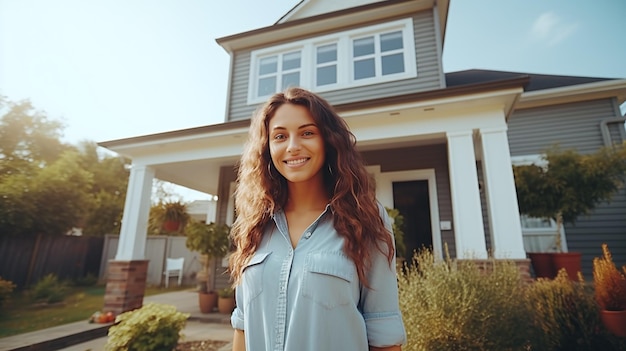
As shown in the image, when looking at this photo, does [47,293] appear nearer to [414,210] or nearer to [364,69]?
[414,210]

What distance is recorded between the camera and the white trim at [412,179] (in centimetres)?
550

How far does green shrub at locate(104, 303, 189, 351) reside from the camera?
9.30 ft

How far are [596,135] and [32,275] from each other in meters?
15.0

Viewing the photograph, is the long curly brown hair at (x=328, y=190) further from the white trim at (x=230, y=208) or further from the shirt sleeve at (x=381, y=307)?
the white trim at (x=230, y=208)

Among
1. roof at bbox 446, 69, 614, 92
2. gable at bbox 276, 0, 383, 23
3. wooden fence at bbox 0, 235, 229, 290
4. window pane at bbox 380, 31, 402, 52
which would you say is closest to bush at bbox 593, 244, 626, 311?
roof at bbox 446, 69, 614, 92

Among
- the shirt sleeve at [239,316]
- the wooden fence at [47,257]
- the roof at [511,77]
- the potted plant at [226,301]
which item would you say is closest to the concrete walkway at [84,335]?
the potted plant at [226,301]

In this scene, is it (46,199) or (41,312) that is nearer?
(41,312)

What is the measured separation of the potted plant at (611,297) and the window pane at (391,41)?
5072mm

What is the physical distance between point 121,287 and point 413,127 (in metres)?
5.60

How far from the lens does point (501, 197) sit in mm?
3672

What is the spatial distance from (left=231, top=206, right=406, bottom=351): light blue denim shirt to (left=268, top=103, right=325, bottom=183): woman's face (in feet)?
0.82

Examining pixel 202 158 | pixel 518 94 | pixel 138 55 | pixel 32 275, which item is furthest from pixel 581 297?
pixel 32 275

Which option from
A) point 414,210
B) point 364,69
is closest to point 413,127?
point 414,210

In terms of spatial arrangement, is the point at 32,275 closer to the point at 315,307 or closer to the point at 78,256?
Answer: the point at 78,256
